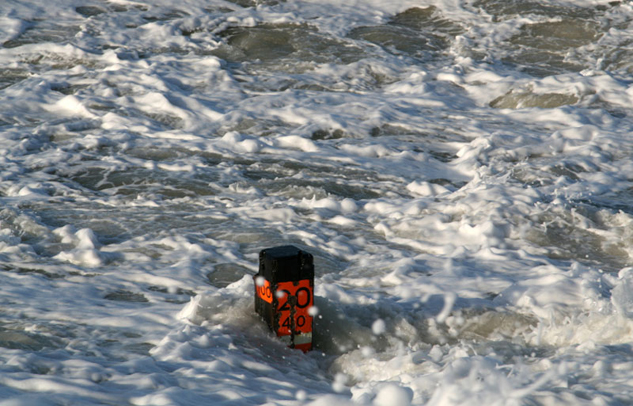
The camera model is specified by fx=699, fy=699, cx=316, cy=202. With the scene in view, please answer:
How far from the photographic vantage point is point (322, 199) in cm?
620

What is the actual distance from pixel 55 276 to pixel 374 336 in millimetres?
2203

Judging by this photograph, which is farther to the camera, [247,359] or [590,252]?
[590,252]

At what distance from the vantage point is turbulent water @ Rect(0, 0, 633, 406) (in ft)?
10.7

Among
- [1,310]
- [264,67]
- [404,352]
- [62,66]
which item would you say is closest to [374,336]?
[404,352]

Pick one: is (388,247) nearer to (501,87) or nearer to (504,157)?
(504,157)

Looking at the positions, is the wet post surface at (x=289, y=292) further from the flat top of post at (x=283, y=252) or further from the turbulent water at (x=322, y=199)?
the turbulent water at (x=322, y=199)

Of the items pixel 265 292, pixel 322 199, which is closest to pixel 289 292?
pixel 265 292

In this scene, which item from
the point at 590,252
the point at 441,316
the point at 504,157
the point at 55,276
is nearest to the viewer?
the point at 441,316

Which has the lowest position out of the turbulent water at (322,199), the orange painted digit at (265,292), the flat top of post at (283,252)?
the turbulent water at (322,199)

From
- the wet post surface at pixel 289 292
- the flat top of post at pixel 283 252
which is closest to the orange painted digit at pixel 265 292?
the wet post surface at pixel 289 292

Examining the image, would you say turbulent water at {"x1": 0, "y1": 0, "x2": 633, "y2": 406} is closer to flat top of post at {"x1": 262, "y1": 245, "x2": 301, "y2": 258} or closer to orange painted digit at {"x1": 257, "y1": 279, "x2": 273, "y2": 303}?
orange painted digit at {"x1": 257, "y1": 279, "x2": 273, "y2": 303}

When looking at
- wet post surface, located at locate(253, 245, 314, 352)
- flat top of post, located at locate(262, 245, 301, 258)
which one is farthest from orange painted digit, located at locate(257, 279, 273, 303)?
flat top of post, located at locate(262, 245, 301, 258)

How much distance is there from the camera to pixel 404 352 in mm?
3559

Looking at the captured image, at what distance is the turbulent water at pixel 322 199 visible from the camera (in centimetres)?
325
